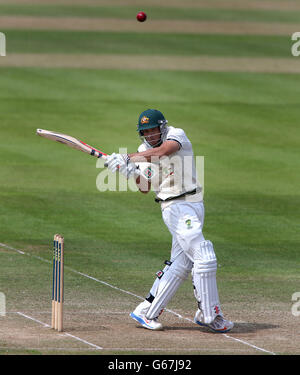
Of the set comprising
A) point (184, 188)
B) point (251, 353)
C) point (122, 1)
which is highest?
point (122, 1)

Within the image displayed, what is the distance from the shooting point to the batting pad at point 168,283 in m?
10.2

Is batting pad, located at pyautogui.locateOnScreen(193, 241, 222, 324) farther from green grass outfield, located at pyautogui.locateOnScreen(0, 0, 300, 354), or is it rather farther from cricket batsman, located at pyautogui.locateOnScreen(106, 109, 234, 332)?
green grass outfield, located at pyautogui.locateOnScreen(0, 0, 300, 354)

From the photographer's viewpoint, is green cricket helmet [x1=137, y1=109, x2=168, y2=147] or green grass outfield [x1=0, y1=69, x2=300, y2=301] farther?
green grass outfield [x1=0, y1=69, x2=300, y2=301]

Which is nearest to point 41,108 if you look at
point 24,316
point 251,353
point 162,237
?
point 162,237

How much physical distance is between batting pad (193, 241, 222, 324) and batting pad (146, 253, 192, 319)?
29 centimetres

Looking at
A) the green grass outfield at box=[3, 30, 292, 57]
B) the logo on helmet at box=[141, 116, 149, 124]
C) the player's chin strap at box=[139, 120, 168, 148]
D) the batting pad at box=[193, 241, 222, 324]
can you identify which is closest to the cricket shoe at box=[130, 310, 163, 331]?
the batting pad at box=[193, 241, 222, 324]

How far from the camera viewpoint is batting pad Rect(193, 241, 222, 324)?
992 centimetres

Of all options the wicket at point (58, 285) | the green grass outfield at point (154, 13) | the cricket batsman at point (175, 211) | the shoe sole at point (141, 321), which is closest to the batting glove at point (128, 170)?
the cricket batsman at point (175, 211)

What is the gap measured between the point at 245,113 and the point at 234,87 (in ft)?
9.40

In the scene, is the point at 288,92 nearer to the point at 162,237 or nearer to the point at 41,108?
the point at 41,108

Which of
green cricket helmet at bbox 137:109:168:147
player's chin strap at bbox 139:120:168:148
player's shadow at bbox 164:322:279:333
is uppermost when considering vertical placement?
green cricket helmet at bbox 137:109:168:147

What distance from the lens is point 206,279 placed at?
9.95m

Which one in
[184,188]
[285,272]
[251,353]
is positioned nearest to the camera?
[251,353]

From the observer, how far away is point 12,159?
69.7ft
